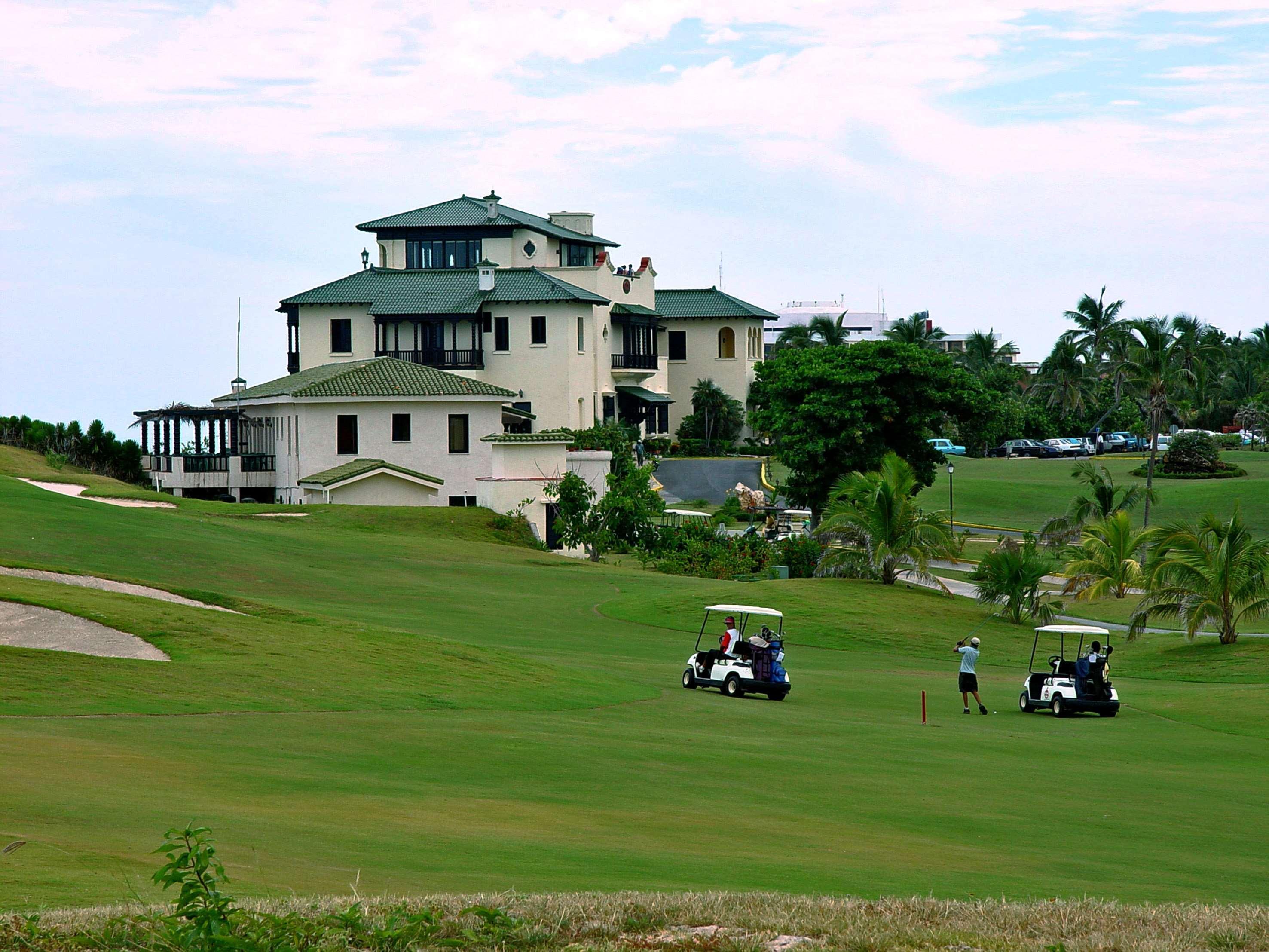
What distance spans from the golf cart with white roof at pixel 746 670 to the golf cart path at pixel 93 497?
2840 centimetres

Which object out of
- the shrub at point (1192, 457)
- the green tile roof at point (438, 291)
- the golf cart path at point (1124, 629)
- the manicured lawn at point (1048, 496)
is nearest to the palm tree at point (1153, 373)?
the manicured lawn at point (1048, 496)

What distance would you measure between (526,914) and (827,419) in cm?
5341

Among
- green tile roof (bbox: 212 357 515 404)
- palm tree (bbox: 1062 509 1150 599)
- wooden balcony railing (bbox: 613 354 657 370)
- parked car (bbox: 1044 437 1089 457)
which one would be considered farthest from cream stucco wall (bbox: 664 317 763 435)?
palm tree (bbox: 1062 509 1150 599)

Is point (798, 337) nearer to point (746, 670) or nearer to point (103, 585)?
point (103, 585)

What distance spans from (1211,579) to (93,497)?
3543 cm

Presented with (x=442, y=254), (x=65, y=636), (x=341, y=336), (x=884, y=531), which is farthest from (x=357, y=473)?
(x=65, y=636)

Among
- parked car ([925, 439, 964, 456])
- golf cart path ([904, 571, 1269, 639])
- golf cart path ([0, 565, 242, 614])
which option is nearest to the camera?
golf cart path ([0, 565, 242, 614])

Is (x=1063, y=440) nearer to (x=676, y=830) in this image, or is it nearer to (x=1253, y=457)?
(x=1253, y=457)

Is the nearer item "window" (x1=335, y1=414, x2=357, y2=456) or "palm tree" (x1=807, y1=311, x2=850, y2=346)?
"window" (x1=335, y1=414, x2=357, y2=456)

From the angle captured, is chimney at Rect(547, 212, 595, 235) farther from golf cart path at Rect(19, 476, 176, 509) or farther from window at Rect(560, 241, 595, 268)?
golf cart path at Rect(19, 476, 176, 509)

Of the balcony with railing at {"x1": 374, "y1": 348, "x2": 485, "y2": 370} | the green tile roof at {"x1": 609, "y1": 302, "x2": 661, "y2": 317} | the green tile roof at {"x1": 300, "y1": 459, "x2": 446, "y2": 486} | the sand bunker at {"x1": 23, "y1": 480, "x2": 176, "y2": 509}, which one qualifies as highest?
the green tile roof at {"x1": 609, "y1": 302, "x2": 661, "y2": 317}

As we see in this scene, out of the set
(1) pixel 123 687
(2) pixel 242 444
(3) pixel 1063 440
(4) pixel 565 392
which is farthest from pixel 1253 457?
(1) pixel 123 687

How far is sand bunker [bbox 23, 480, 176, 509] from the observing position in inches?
1940

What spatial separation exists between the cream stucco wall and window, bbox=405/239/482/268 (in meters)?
18.3
